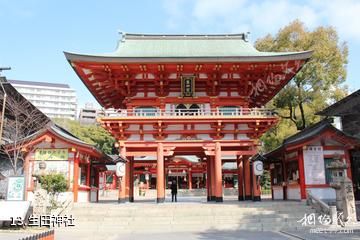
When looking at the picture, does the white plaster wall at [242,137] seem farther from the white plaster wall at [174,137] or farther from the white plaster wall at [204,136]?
the white plaster wall at [174,137]

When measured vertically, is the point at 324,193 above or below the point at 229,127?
below

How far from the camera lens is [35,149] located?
18922 millimetres

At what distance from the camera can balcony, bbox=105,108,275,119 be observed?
64.0ft

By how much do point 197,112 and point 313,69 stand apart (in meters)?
13.7

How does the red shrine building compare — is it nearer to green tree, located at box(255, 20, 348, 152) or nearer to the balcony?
the balcony

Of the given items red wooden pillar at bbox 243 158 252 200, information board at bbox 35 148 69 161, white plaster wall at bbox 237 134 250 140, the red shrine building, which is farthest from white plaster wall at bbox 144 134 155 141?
red wooden pillar at bbox 243 158 252 200

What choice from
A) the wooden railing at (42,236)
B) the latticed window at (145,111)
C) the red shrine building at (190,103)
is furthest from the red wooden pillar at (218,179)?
the wooden railing at (42,236)

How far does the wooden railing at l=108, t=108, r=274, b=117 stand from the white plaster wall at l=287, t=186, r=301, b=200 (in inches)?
182

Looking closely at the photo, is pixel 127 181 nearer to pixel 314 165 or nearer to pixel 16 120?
pixel 16 120

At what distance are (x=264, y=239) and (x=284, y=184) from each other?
1075cm

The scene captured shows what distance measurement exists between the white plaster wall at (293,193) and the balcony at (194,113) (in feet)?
14.9

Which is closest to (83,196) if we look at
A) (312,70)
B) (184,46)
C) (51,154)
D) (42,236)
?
(51,154)

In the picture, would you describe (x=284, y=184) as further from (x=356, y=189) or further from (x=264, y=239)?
(x=264, y=239)

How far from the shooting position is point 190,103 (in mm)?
20953
